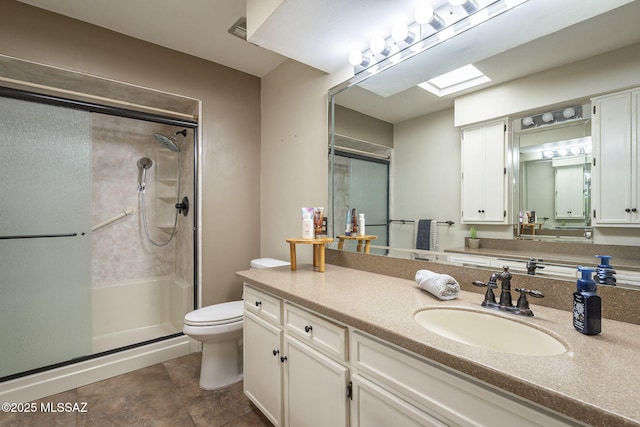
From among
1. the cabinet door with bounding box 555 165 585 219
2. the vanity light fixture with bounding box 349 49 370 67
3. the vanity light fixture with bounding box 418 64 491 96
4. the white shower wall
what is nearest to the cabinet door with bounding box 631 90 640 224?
the cabinet door with bounding box 555 165 585 219

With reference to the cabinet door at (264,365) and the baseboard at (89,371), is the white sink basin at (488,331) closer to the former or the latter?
the cabinet door at (264,365)

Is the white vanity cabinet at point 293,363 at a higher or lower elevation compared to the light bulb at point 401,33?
lower

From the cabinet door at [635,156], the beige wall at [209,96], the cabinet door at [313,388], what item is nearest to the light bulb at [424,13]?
the cabinet door at [635,156]

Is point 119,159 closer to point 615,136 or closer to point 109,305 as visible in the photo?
point 109,305

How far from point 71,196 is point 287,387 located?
199 centimetres

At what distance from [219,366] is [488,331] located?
1.73 meters

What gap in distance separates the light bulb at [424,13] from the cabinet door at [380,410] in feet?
5.04

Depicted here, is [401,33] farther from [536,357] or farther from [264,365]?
[264,365]

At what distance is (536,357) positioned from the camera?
69 cm

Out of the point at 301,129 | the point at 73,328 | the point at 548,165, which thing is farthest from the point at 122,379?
the point at 548,165

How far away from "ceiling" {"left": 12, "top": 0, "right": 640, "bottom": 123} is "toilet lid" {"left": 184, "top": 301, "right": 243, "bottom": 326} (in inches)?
63.6

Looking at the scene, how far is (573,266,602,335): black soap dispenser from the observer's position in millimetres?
788

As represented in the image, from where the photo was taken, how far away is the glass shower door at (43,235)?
1835 mm

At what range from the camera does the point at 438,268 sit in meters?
1.36
